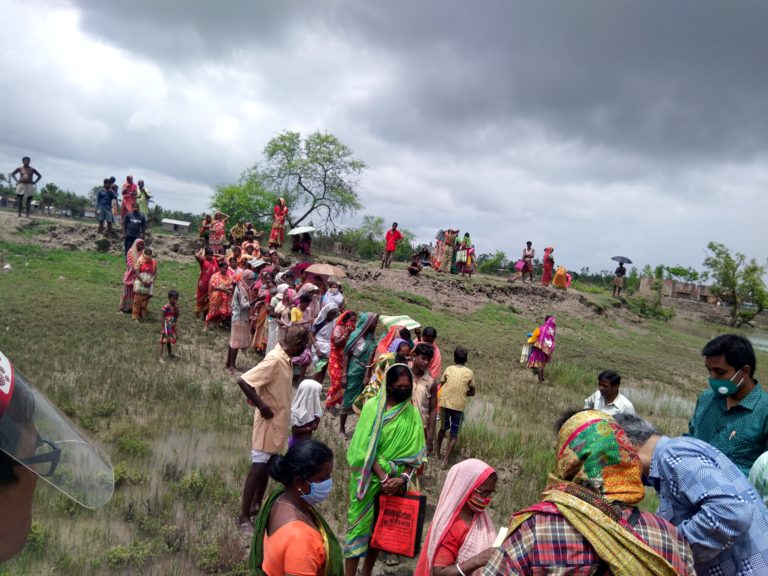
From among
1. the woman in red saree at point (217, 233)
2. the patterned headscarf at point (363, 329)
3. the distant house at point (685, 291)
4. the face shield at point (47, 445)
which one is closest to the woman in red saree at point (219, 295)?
the patterned headscarf at point (363, 329)

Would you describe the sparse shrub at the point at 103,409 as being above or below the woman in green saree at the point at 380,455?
below

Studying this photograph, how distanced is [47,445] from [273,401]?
2.61 meters

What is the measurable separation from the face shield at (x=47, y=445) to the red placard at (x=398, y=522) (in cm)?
216

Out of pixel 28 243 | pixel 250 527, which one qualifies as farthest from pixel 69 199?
pixel 250 527

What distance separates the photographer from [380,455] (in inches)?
136

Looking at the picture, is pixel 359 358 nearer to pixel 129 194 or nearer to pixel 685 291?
pixel 129 194

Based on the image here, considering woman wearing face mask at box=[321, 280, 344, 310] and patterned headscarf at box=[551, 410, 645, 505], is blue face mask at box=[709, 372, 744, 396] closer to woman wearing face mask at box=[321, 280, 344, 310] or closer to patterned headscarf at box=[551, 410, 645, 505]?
patterned headscarf at box=[551, 410, 645, 505]

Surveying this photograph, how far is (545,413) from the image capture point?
9.09 metres

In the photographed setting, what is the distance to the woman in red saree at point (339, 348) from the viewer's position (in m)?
7.20

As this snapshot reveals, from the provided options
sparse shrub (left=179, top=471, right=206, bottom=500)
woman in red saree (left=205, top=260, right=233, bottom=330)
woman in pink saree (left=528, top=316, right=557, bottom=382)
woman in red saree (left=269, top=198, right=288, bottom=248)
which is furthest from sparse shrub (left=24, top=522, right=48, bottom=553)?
woman in red saree (left=269, top=198, right=288, bottom=248)

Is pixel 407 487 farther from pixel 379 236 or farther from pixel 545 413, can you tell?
pixel 379 236

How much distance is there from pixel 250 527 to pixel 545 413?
644 cm

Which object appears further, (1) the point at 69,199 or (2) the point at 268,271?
(1) the point at 69,199

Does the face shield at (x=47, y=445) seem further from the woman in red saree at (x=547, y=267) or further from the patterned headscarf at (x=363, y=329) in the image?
the woman in red saree at (x=547, y=267)
